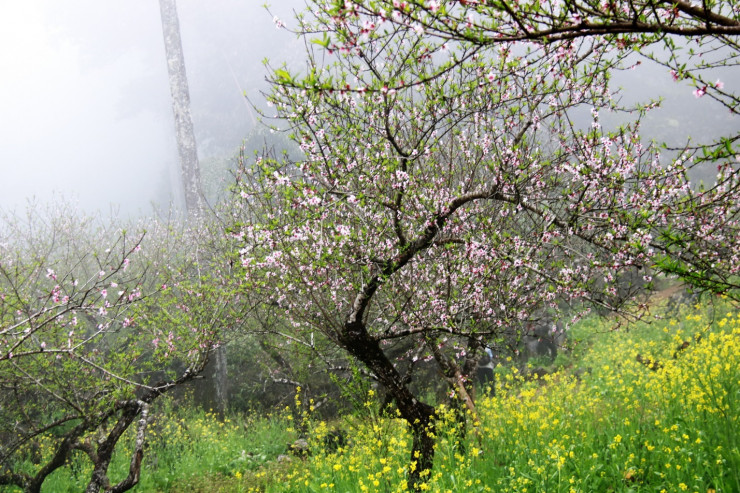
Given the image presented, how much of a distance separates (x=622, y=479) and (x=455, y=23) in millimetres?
3898

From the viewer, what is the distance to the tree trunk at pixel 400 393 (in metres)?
4.98

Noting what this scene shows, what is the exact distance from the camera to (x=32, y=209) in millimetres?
16109

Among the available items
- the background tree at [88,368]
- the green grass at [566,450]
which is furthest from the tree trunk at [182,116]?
the green grass at [566,450]

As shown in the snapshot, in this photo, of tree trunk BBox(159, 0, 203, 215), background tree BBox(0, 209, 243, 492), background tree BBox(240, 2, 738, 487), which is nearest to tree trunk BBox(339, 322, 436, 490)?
background tree BBox(240, 2, 738, 487)

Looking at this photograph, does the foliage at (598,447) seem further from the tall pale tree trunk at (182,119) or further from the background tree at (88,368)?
the tall pale tree trunk at (182,119)

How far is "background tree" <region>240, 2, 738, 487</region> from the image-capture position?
3.65 m

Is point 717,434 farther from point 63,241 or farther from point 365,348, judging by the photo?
point 63,241

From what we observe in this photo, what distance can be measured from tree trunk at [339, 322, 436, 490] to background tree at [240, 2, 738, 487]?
0.02m

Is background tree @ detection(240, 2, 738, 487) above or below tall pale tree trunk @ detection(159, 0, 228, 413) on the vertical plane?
below

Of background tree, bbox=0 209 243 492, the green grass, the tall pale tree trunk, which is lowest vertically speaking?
the green grass

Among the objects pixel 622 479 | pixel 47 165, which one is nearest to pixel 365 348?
pixel 622 479

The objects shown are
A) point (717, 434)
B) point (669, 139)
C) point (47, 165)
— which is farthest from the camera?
point (47, 165)

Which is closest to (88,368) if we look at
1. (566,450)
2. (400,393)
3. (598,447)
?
(400,393)

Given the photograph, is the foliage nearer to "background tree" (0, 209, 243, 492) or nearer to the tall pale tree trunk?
"background tree" (0, 209, 243, 492)
